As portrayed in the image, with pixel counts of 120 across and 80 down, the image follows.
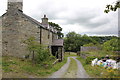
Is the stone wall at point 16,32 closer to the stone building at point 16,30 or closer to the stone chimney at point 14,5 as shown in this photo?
the stone building at point 16,30

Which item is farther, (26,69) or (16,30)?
(16,30)

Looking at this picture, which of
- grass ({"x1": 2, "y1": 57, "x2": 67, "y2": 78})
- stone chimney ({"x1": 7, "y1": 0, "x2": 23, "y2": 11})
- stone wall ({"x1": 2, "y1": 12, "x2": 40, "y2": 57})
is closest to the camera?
grass ({"x1": 2, "y1": 57, "x2": 67, "y2": 78})

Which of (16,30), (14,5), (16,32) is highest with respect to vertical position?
(14,5)

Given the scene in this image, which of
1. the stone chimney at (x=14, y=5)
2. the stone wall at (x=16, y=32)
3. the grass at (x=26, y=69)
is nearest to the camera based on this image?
the grass at (x=26, y=69)

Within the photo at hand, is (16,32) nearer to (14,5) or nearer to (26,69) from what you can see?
(14,5)

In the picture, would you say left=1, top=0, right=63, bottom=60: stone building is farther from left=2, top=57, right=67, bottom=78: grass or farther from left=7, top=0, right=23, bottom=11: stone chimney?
left=2, top=57, right=67, bottom=78: grass

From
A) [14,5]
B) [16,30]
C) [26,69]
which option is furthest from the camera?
[14,5]

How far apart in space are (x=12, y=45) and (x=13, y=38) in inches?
41.3

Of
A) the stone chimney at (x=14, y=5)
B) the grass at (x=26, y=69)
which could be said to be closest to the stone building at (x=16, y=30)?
the stone chimney at (x=14, y=5)

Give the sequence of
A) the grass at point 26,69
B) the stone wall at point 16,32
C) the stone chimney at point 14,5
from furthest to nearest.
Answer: the stone chimney at point 14,5 < the stone wall at point 16,32 < the grass at point 26,69

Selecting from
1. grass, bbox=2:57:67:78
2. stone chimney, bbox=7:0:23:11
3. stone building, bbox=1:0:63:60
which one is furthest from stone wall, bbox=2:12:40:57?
grass, bbox=2:57:67:78

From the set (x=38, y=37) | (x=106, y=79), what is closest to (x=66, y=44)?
(x=38, y=37)

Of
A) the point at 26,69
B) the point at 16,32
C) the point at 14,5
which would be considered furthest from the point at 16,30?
the point at 26,69

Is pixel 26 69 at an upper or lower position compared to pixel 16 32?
lower
